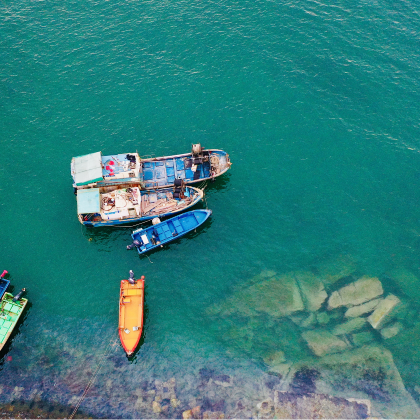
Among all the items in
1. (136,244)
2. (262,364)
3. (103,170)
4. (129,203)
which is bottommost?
(262,364)

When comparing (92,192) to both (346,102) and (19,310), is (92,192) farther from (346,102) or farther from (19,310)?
(346,102)

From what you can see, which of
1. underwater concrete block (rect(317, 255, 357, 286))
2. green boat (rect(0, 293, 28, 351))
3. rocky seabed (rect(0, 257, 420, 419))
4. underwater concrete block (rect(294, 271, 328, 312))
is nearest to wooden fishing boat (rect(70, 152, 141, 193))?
green boat (rect(0, 293, 28, 351))

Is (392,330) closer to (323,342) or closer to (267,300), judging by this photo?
(323,342)

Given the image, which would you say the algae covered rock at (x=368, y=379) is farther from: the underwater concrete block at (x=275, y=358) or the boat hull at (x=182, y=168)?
the boat hull at (x=182, y=168)

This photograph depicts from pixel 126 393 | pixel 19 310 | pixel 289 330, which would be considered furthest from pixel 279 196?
pixel 19 310

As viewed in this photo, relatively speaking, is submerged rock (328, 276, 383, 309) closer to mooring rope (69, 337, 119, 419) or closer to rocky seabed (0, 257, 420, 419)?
rocky seabed (0, 257, 420, 419)

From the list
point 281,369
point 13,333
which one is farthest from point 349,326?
point 13,333

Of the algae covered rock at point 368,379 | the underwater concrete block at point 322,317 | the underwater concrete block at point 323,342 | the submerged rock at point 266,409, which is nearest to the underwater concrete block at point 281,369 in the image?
the algae covered rock at point 368,379
